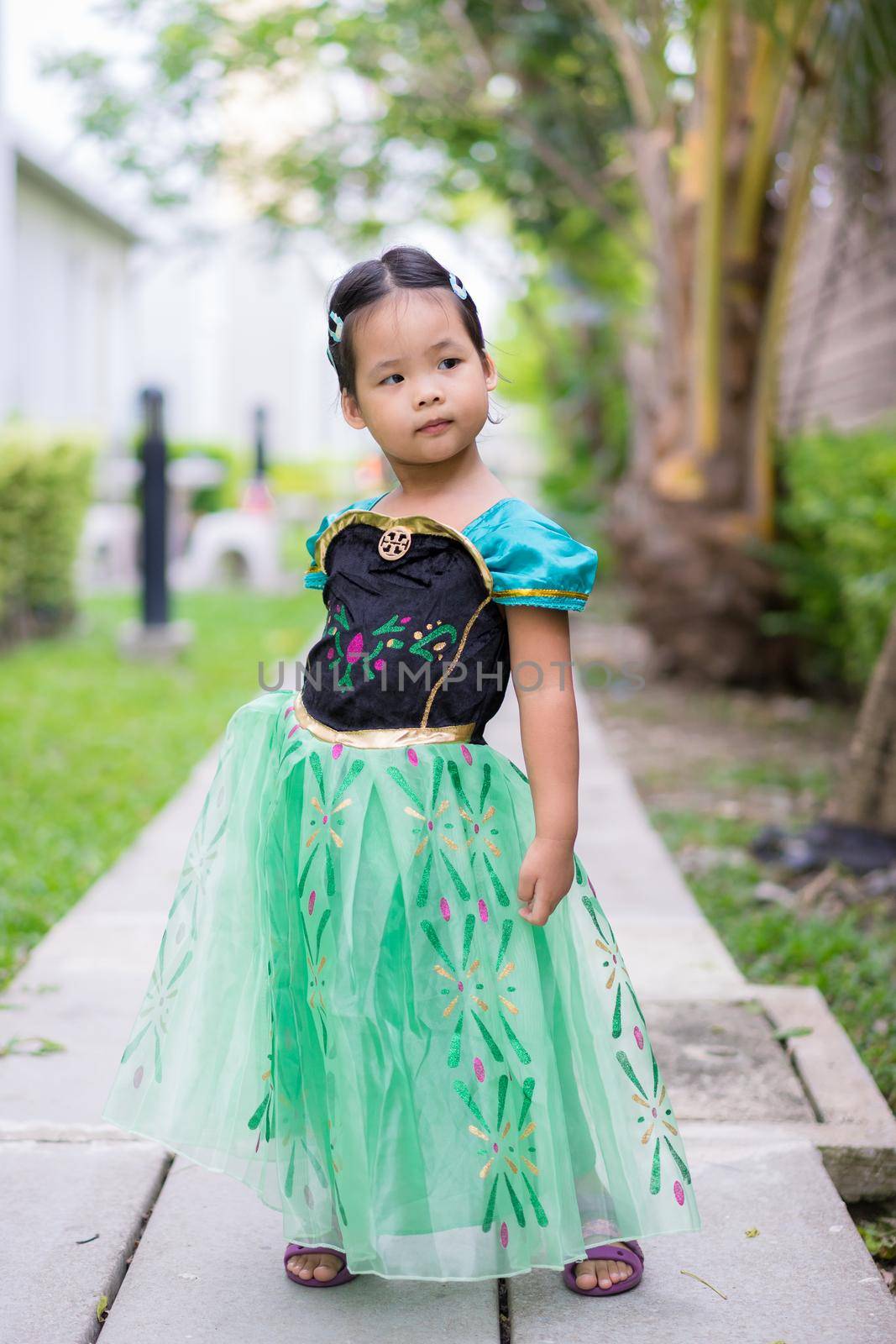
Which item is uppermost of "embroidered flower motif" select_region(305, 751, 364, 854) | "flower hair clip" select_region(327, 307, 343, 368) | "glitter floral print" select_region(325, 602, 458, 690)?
"flower hair clip" select_region(327, 307, 343, 368)

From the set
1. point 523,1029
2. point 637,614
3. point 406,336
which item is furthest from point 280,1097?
point 637,614

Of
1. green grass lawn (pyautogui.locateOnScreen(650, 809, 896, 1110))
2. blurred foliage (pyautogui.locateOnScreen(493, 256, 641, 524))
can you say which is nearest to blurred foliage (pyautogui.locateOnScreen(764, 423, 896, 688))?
green grass lawn (pyautogui.locateOnScreen(650, 809, 896, 1110))

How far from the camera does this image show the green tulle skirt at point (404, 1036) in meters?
1.81

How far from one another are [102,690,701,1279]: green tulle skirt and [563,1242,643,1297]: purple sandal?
0.23 feet

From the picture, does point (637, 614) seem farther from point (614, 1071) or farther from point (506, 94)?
point (614, 1071)

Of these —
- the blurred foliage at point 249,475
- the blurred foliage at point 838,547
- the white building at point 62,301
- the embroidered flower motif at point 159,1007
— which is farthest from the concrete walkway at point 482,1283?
the blurred foliage at point 249,475

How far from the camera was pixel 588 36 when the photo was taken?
8711mm

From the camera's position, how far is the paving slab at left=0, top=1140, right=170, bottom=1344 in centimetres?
188

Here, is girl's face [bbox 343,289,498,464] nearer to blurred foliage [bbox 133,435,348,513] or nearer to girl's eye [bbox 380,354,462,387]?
girl's eye [bbox 380,354,462,387]

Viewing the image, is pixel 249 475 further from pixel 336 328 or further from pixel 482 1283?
pixel 482 1283

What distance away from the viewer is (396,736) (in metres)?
1.87

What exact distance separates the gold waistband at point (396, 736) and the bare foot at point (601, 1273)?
2.54 feet

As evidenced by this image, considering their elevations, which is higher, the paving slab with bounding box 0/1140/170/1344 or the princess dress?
the princess dress

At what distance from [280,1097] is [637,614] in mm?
6274
